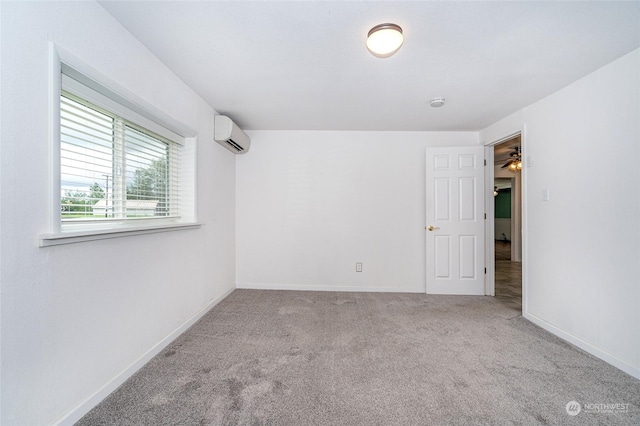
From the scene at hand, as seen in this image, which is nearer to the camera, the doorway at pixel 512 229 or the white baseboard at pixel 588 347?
the white baseboard at pixel 588 347

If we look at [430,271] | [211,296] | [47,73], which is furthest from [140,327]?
[430,271]

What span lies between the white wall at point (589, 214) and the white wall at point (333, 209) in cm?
131

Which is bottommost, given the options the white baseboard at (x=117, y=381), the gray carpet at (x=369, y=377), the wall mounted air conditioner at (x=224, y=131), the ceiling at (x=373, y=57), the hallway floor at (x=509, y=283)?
the gray carpet at (x=369, y=377)

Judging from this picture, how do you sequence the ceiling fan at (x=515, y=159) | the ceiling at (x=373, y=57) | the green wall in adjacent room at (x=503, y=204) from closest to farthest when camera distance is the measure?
1. the ceiling at (x=373, y=57)
2. the ceiling fan at (x=515, y=159)
3. the green wall in adjacent room at (x=503, y=204)

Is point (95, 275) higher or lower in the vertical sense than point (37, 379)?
higher

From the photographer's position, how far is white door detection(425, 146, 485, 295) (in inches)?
138

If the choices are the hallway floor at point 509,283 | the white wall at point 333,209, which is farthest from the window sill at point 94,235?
the hallway floor at point 509,283

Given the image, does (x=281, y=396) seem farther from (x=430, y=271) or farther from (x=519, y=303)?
(x=519, y=303)

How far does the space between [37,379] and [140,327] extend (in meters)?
0.66

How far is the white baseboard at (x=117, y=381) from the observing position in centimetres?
134

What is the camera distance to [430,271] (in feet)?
11.7

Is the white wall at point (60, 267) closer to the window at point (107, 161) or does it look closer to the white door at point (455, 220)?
the window at point (107, 161)

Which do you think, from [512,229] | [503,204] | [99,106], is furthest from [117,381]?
[503,204]

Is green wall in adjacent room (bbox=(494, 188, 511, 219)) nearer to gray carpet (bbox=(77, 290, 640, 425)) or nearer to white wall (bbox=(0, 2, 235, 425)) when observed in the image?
gray carpet (bbox=(77, 290, 640, 425))
